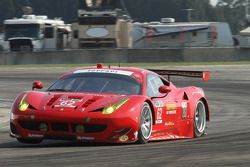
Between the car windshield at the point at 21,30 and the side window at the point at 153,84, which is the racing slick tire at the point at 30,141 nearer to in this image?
the side window at the point at 153,84

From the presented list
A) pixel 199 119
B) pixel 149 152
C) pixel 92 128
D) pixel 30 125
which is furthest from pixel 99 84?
pixel 199 119

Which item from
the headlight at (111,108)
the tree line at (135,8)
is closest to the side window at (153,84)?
the headlight at (111,108)

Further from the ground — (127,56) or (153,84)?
(153,84)

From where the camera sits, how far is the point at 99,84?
10477 millimetres

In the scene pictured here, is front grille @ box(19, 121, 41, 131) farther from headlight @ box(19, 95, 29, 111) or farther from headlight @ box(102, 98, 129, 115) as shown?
headlight @ box(102, 98, 129, 115)

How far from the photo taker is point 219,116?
16969mm

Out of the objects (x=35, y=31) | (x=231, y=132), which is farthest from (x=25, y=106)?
(x=35, y=31)

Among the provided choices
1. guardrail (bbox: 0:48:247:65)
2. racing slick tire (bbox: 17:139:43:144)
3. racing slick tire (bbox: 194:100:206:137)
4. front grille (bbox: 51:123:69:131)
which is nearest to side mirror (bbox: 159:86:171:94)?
racing slick tire (bbox: 194:100:206:137)

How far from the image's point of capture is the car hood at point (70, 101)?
9602 millimetres

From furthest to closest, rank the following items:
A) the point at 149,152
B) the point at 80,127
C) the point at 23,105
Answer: the point at 23,105
the point at 80,127
the point at 149,152

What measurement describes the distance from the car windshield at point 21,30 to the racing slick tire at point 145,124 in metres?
38.4

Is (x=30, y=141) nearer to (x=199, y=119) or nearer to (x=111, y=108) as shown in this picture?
(x=111, y=108)

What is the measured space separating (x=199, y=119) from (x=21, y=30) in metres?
37.3

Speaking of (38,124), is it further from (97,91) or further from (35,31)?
(35,31)
